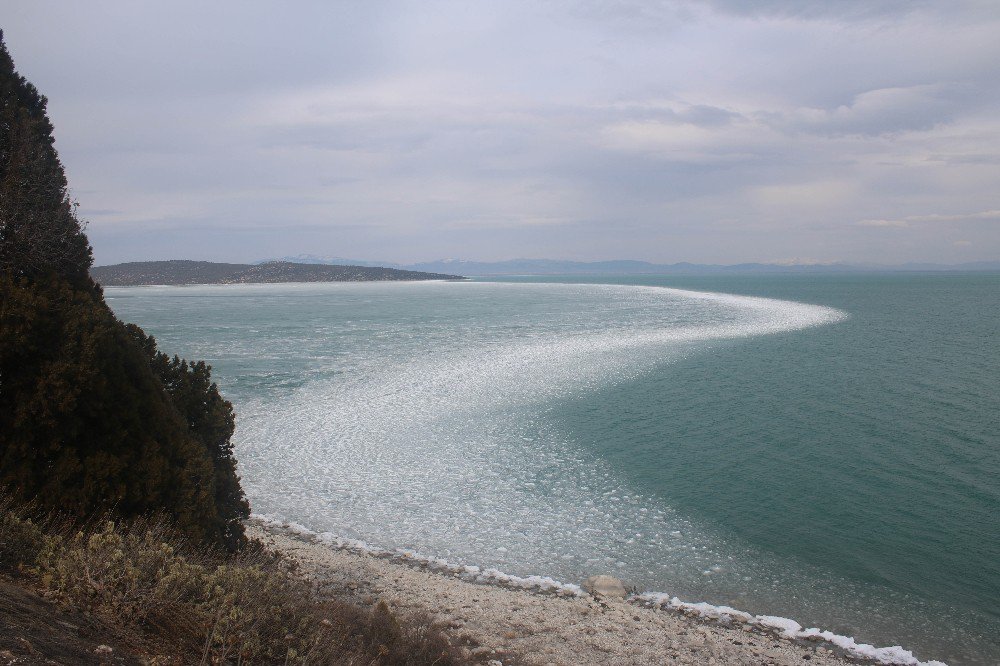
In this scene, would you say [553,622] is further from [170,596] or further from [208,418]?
[208,418]

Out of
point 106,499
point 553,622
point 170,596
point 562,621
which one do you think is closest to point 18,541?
point 106,499

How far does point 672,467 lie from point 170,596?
11493 mm

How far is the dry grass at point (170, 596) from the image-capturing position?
4.67 m

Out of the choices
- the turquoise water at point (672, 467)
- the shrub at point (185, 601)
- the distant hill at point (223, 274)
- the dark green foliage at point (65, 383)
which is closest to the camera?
the shrub at point (185, 601)

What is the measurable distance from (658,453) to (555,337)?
68.6 feet

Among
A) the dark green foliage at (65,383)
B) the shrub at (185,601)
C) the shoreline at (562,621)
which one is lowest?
the shoreline at (562,621)

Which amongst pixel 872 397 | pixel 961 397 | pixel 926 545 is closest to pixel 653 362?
pixel 872 397

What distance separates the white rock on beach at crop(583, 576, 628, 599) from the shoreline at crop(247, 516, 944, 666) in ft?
0.42

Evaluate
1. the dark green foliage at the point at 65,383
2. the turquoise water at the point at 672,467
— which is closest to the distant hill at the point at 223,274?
the turquoise water at the point at 672,467

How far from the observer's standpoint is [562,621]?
8.01 metres

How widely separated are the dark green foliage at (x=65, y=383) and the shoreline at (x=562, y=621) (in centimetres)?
239

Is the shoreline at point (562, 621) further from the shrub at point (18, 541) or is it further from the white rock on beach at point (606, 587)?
the shrub at point (18, 541)

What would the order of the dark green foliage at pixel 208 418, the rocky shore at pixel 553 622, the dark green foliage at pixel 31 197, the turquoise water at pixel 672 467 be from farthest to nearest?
the turquoise water at pixel 672 467 → the dark green foliage at pixel 208 418 → the rocky shore at pixel 553 622 → the dark green foliage at pixel 31 197

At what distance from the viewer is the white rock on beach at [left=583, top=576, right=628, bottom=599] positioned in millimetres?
8797
